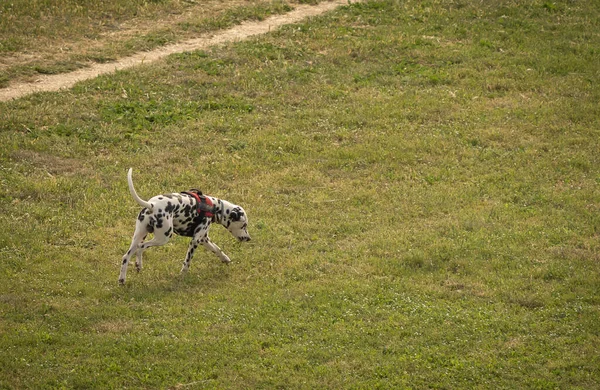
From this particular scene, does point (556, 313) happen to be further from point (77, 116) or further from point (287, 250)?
point (77, 116)

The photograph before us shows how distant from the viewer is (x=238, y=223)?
1347cm

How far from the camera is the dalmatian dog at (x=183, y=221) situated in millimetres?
12359

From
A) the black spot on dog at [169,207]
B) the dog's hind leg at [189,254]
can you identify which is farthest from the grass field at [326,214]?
the black spot on dog at [169,207]

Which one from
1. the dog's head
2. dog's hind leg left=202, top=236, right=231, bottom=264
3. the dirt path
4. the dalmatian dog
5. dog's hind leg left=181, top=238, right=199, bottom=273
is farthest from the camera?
the dirt path

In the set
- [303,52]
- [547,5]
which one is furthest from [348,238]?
[547,5]

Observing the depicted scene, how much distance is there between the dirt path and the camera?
64.7ft

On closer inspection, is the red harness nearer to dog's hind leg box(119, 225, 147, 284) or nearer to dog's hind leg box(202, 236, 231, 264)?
dog's hind leg box(202, 236, 231, 264)

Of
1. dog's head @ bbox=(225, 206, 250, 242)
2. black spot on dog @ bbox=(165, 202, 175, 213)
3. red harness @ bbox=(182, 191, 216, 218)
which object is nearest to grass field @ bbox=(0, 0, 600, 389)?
dog's head @ bbox=(225, 206, 250, 242)

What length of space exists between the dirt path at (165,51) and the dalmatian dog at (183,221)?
801cm

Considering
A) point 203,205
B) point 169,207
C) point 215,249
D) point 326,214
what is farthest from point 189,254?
point 326,214

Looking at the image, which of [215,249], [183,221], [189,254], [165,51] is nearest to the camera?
[183,221]

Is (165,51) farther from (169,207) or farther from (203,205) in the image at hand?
(169,207)

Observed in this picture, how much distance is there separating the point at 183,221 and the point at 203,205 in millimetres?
425

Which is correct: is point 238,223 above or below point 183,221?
below
